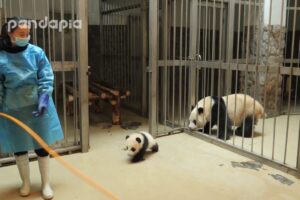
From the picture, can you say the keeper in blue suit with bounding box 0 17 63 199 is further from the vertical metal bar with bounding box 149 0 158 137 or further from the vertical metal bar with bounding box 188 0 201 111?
the vertical metal bar with bounding box 188 0 201 111

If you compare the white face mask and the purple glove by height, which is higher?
the white face mask

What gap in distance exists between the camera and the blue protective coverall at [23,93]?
2.37m

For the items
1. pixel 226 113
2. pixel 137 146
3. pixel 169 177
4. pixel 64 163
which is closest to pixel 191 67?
pixel 226 113

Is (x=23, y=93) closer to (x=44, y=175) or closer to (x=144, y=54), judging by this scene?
(x=44, y=175)

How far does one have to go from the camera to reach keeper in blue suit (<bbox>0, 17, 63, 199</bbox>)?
2342 millimetres

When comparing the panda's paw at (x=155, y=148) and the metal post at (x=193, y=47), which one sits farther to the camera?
the metal post at (x=193, y=47)

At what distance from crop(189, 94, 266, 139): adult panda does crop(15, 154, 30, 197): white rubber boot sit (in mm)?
2182

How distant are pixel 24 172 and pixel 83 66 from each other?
128 centimetres

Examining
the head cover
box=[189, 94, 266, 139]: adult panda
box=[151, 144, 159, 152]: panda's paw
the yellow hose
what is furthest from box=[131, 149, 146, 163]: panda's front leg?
the head cover

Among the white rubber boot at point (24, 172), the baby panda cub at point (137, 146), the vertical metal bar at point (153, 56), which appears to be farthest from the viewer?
the vertical metal bar at point (153, 56)

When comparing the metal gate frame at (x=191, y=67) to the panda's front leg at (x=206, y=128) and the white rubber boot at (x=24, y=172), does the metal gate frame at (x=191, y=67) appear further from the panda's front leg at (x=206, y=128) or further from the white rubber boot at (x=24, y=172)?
the white rubber boot at (x=24, y=172)

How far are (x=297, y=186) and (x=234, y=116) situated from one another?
138cm

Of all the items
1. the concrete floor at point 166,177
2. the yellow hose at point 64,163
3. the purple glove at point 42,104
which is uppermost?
the purple glove at point 42,104

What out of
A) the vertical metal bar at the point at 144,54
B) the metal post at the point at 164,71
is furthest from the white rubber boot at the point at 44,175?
the vertical metal bar at the point at 144,54
